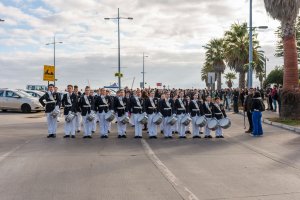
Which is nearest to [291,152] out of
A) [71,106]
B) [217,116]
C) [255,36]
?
[217,116]

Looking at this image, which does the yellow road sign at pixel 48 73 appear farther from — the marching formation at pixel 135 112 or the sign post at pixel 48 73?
the marching formation at pixel 135 112

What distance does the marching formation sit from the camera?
619 inches

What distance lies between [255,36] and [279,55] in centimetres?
337

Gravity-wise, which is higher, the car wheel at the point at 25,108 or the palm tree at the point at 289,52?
the palm tree at the point at 289,52

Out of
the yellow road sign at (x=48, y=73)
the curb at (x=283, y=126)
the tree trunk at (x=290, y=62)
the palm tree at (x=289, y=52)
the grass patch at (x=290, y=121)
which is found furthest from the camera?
the yellow road sign at (x=48, y=73)

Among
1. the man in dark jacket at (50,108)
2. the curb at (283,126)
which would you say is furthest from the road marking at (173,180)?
the curb at (283,126)

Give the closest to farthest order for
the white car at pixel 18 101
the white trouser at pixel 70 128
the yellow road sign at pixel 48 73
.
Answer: the white trouser at pixel 70 128 → the white car at pixel 18 101 → the yellow road sign at pixel 48 73

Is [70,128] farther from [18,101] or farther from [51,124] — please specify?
[18,101]

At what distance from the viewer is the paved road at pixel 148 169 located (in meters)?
7.46

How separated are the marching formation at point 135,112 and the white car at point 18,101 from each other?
46.7 ft

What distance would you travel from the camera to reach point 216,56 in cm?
6309

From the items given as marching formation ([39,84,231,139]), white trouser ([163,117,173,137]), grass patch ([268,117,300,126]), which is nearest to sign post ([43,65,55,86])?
marching formation ([39,84,231,139])

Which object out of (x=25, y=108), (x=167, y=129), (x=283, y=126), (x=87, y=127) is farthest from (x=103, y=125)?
(x=25, y=108)

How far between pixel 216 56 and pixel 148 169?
54.9 meters
